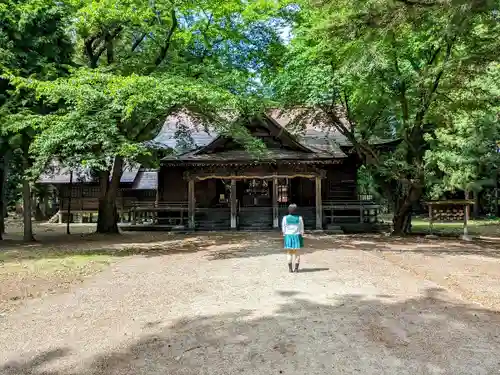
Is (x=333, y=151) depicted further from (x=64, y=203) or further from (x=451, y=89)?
(x=64, y=203)

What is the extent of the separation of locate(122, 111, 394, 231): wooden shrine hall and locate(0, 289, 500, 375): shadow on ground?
1479 cm

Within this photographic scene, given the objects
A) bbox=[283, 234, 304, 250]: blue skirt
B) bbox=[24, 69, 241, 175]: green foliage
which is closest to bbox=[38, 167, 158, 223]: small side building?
bbox=[24, 69, 241, 175]: green foliage

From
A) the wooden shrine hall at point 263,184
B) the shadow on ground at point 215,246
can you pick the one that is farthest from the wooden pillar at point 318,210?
the shadow on ground at point 215,246

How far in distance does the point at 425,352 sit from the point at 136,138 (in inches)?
643

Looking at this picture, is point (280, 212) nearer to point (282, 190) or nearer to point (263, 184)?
point (263, 184)

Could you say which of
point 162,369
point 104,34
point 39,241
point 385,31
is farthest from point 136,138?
point 162,369

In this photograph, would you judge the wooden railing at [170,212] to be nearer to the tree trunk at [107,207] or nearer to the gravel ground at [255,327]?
the tree trunk at [107,207]

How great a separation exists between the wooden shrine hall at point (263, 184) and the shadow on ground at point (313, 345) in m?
14.8

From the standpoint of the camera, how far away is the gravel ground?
4785 millimetres

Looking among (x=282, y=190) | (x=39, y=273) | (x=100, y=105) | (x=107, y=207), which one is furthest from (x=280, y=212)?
(x=39, y=273)

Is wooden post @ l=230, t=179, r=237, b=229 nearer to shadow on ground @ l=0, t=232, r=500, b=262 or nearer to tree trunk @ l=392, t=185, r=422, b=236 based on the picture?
shadow on ground @ l=0, t=232, r=500, b=262

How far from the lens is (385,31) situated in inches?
410

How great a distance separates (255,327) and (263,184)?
69.4 ft

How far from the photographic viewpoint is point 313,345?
5.24 meters
